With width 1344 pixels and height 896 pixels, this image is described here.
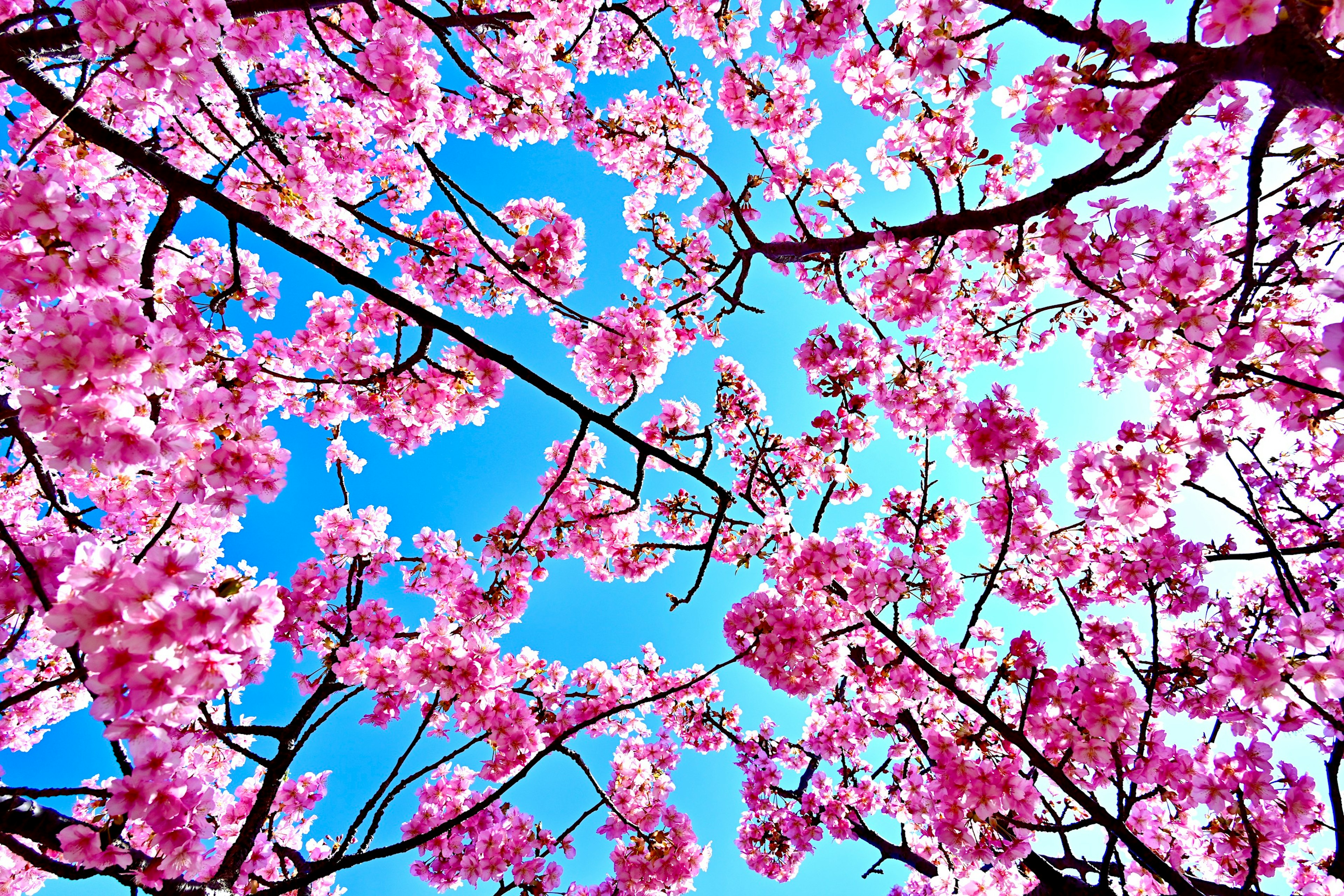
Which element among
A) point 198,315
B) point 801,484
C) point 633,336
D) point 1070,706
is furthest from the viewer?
point 801,484

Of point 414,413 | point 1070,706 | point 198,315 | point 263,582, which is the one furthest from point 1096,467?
point 198,315

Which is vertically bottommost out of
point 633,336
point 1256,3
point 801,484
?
point 1256,3

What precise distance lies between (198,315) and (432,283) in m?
2.39

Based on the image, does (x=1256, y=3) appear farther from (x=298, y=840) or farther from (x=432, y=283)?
(x=298, y=840)

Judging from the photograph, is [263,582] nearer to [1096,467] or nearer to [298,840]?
[1096,467]

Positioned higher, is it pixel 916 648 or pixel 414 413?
pixel 414 413

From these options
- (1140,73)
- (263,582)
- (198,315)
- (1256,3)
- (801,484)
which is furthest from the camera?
(801,484)

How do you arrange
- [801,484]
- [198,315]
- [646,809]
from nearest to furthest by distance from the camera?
[198,315], [646,809], [801,484]

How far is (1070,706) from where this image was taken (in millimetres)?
4898

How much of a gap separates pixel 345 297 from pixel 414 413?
5.00ft

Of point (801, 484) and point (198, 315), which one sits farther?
point (801, 484)

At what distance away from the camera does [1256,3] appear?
2771 mm

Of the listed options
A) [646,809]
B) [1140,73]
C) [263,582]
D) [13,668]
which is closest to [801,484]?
[646,809]

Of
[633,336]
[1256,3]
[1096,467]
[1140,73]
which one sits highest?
[633,336]
